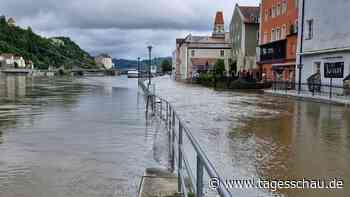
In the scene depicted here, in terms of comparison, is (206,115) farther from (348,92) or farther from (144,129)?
(348,92)

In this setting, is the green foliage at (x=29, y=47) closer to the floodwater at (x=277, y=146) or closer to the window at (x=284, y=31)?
the window at (x=284, y=31)

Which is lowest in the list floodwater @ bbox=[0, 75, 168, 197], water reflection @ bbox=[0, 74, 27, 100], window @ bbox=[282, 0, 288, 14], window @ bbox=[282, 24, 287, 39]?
floodwater @ bbox=[0, 75, 168, 197]

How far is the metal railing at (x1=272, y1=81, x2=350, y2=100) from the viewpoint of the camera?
25.1 metres

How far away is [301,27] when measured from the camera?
34750 millimetres

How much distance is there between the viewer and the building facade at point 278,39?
39812 mm

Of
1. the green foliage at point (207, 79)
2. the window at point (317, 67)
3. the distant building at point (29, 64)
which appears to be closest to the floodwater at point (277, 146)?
the window at point (317, 67)

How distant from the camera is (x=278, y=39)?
45.5 meters

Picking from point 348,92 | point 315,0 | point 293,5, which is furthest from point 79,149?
point 293,5

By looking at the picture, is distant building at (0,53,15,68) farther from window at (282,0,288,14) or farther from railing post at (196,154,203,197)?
railing post at (196,154,203,197)

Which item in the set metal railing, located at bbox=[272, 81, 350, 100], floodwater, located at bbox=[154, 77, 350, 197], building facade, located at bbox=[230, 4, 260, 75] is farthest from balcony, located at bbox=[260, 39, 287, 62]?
floodwater, located at bbox=[154, 77, 350, 197]

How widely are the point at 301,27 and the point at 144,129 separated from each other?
82.3 ft

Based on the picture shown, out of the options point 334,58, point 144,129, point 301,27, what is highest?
point 301,27

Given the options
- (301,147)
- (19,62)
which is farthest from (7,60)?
(301,147)

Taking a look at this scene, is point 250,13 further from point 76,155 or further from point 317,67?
point 76,155
